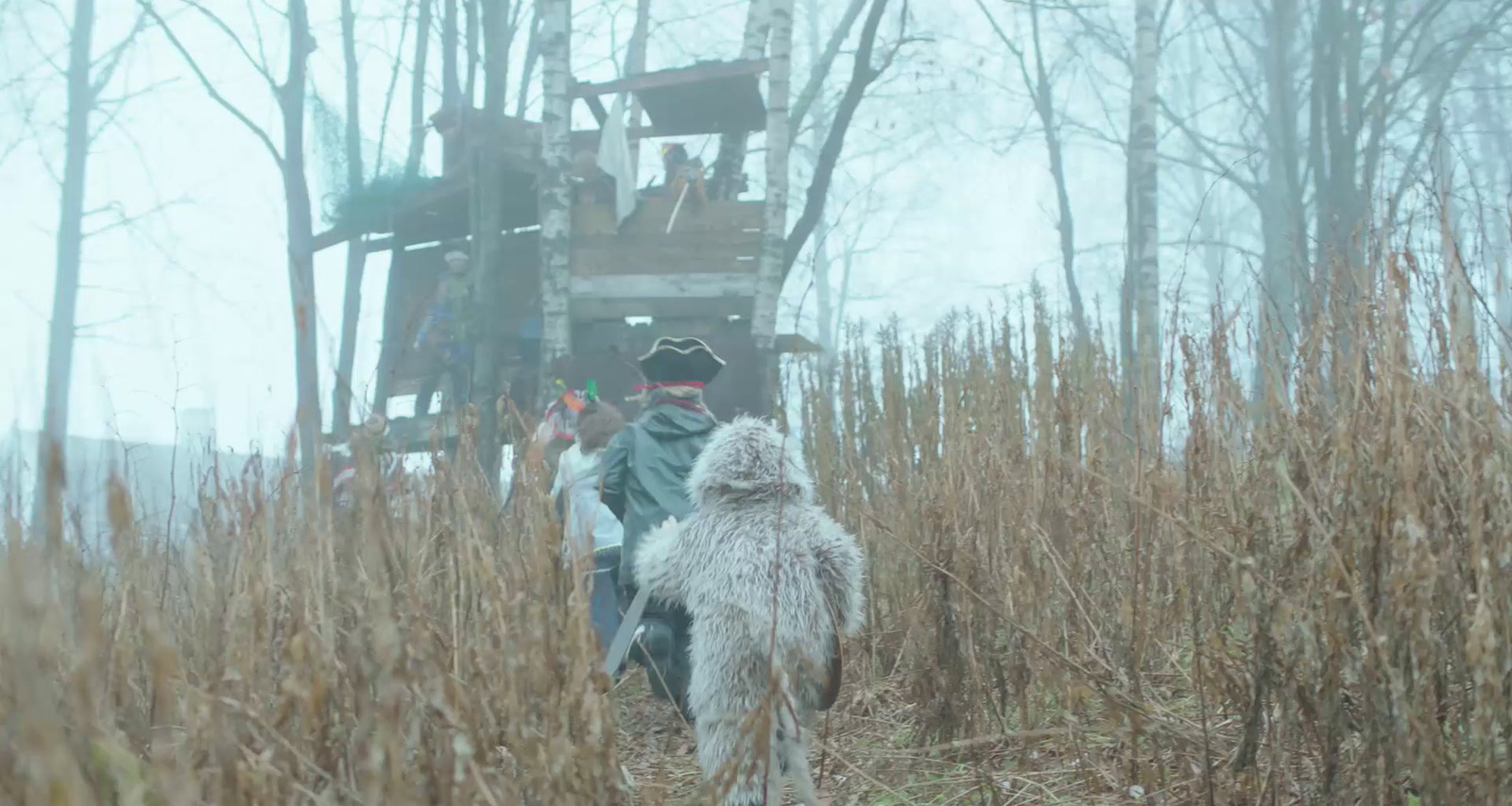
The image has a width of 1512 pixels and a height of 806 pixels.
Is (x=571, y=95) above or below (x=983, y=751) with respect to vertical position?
above

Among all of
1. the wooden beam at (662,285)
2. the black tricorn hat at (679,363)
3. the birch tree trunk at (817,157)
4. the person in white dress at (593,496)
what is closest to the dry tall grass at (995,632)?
the black tricorn hat at (679,363)

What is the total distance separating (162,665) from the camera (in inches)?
40.7

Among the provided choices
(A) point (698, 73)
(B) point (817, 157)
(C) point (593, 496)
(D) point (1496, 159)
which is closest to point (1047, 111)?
(B) point (817, 157)

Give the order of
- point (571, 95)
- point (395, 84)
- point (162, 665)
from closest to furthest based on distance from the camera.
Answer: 1. point (162, 665)
2. point (571, 95)
3. point (395, 84)

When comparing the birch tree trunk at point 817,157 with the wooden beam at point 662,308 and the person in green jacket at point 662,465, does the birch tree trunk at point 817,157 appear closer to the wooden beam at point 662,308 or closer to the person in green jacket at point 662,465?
the wooden beam at point 662,308

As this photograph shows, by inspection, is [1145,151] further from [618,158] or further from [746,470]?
[746,470]

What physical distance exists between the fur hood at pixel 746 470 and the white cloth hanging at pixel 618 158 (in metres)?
6.85

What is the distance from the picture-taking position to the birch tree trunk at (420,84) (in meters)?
14.0

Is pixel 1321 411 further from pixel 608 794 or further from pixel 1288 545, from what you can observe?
pixel 608 794

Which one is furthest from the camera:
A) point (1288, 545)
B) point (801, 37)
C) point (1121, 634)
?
point (801, 37)

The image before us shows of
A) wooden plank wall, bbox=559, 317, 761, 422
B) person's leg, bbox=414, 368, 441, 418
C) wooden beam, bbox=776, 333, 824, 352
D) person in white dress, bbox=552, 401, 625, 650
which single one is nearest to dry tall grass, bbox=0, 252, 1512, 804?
person in white dress, bbox=552, 401, 625, 650

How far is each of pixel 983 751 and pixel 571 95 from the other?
7.67 metres

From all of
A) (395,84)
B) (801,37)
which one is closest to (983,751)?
(395,84)

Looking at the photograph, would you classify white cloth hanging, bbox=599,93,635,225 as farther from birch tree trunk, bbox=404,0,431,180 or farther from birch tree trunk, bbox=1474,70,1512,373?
birch tree trunk, bbox=1474,70,1512,373
